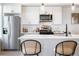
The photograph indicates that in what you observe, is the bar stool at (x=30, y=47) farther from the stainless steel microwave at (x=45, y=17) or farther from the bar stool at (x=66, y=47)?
the stainless steel microwave at (x=45, y=17)

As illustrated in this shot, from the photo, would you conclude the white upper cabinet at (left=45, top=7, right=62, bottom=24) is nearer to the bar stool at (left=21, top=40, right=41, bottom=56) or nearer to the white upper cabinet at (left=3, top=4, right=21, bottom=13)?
the white upper cabinet at (left=3, top=4, right=21, bottom=13)

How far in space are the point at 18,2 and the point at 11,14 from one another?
39.8 inches

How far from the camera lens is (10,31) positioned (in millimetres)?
6996

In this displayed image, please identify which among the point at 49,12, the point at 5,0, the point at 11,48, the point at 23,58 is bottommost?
the point at 11,48

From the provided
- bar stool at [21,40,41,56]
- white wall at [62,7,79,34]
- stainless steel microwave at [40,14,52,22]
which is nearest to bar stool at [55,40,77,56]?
bar stool at [21,40,41,56]

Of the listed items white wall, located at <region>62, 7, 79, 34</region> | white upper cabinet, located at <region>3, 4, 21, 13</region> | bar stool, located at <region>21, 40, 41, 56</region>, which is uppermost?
white upper cabinet, located at <region>3, 4, 21, 13</region>

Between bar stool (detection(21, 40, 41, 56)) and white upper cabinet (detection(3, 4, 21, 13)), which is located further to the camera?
white upper cabinet (detection(3, 4, 21, 13))

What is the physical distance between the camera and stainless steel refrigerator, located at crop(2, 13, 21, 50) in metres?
7.01

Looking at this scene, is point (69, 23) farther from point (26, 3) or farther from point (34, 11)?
point (26, 3)

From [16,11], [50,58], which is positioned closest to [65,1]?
[16,11]

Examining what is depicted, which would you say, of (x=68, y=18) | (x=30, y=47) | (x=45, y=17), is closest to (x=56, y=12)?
(x=45, y=17)

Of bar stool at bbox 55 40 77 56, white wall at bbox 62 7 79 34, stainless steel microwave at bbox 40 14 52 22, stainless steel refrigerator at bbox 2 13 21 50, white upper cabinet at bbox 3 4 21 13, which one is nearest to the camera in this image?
bar stool at bbox 55 40 77 56

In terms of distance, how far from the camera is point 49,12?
765 centimetres

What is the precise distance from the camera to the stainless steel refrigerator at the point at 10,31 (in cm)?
701
